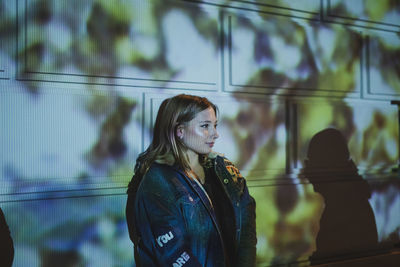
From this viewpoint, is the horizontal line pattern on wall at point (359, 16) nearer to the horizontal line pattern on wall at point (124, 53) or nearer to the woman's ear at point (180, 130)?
the horizontal line pattern on wall at point (124, 53)

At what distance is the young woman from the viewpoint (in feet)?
6.20

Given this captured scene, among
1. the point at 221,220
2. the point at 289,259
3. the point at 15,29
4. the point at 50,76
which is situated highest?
the point at 15,29

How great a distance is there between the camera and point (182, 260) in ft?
6.10

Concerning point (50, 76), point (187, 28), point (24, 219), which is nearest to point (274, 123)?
point (187, 28)

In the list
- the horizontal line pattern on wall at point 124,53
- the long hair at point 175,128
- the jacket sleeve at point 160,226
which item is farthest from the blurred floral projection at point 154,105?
the jacket sleeve at point 160,226

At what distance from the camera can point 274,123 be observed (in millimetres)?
2918

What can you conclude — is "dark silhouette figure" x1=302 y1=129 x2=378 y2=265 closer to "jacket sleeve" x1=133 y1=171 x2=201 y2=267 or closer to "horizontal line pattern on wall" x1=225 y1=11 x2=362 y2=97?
"horizontal line pattern on wall" x1=225 y1=11 x2=362 y2=97

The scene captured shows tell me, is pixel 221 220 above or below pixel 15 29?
below

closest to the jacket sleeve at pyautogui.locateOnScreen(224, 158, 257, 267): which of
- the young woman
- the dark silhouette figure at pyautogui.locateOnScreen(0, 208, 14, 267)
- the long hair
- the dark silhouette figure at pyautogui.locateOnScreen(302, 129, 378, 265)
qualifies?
the young woman

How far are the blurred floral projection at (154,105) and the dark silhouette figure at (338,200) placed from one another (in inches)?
3.4

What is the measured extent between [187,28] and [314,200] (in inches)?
65.4

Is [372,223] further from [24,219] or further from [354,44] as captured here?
[24,219]

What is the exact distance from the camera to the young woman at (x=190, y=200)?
1890 mm

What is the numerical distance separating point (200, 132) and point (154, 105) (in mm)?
536
